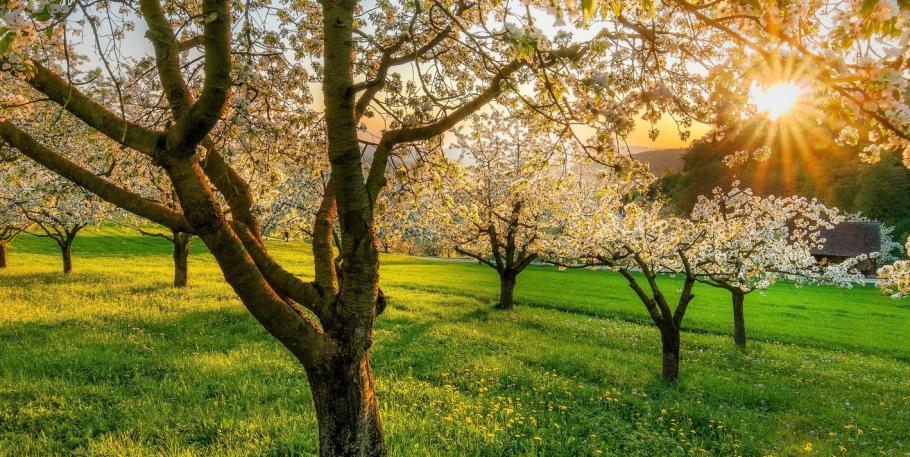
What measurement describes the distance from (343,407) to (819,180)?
109247 millimetres

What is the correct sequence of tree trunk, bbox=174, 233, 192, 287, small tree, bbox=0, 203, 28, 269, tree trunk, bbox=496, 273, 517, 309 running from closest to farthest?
small tree, bbox=0, 203, 28, 269, tree trunk, bbox=174, 233, 192, 287, tree trunk, bbox=496, 273, 517, 309

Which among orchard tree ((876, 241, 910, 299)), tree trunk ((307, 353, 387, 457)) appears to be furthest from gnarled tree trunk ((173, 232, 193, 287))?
orchard tree ((876, 241, 910, 299))

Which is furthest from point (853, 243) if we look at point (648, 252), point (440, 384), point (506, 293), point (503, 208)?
point (440, 384)

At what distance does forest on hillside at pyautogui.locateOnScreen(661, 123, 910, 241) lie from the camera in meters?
75.4

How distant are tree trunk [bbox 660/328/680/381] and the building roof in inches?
2907

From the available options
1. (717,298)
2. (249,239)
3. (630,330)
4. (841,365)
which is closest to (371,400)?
(249,239)

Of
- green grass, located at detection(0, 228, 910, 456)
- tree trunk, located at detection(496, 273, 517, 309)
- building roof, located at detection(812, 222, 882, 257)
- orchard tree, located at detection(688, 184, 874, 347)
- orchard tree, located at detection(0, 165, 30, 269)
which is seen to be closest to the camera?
green grass, located at detection(0, 228, 910, 456)

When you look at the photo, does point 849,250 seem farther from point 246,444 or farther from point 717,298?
point 246,444

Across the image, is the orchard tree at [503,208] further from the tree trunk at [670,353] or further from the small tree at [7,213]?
the small tree at [7,213]

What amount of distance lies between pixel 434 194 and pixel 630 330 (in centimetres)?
1915

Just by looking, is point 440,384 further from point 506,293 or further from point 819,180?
point 819,180

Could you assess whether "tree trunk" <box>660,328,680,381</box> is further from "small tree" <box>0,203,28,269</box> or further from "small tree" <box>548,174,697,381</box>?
"small tree" <box>0,203,28,269</box>

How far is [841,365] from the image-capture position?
62.8 feet

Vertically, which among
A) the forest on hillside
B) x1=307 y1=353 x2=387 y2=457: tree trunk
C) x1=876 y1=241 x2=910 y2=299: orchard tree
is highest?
the forest on hillside
